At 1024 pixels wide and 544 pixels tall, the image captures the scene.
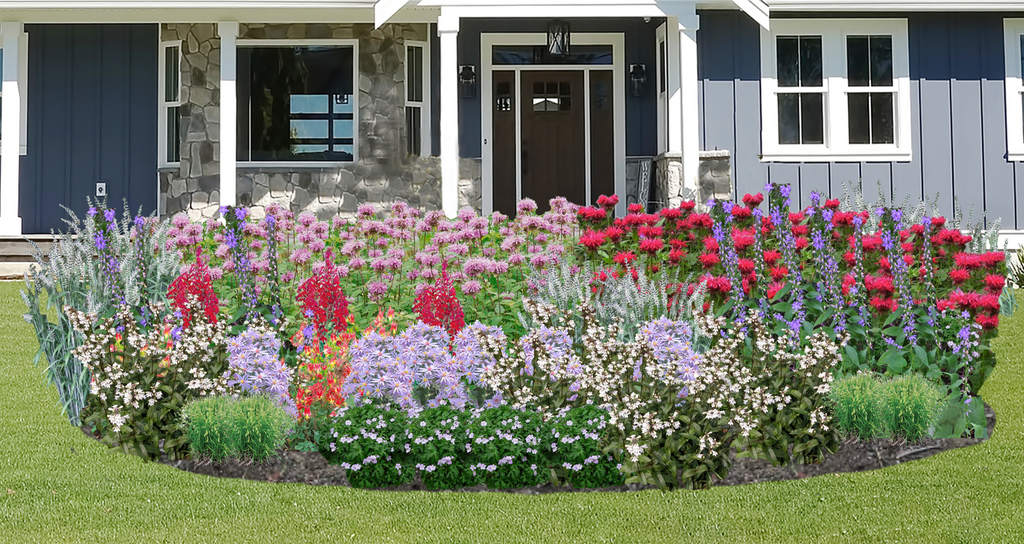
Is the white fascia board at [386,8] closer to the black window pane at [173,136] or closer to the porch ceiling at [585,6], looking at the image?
the porch ceiling at [585,6]

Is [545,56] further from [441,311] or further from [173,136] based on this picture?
[441,311]

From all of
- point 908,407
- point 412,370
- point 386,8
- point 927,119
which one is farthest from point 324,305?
point 927,119

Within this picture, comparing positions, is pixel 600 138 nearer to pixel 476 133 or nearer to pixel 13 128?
pixel 476 133

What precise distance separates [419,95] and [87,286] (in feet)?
21.3

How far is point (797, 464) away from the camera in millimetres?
4020

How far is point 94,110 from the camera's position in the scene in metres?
11.4

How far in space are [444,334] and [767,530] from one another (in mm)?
1643

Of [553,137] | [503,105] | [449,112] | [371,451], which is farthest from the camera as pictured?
[553,137]

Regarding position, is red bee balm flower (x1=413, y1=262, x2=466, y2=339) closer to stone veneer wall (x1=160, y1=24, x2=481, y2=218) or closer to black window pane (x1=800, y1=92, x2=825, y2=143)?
stone veneer wall (x1=160, y1=24, x2=481, y2=218)

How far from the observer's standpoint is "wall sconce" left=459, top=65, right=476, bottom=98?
11.1 m

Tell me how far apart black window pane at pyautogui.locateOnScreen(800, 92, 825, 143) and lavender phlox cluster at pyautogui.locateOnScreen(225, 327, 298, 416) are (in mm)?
7869

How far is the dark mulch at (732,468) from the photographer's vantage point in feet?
12.8

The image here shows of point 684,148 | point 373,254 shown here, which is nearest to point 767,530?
point 373,254

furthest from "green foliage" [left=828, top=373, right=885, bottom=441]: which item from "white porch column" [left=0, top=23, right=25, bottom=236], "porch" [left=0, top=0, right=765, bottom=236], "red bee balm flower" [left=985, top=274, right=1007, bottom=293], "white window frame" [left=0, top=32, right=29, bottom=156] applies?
"white window frame" [left=0, top=32, right=29, bottom=156]
